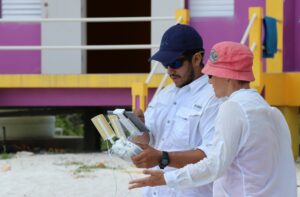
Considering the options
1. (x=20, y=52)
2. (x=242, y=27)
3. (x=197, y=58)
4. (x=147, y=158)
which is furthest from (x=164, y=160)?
(x=20, y=52)

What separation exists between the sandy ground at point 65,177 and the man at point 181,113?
3.42 meters

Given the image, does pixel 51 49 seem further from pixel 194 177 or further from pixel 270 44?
→ pixel 194 177

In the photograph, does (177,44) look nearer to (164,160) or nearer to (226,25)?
(164,160)

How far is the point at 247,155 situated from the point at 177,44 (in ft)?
2.57

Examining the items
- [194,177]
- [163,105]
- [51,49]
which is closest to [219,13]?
[51,49]

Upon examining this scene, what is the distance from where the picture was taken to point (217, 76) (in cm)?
317

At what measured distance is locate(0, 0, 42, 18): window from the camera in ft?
35.1

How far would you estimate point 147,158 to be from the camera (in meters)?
3.36

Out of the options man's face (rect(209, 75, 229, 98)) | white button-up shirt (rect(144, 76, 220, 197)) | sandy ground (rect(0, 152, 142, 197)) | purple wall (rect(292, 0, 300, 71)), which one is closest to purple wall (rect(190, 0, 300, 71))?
purple wall (rect(292, 0, 300, 71))

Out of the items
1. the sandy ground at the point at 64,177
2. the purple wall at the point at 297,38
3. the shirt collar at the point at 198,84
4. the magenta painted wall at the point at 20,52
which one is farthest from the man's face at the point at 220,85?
the magenta painted wall at the point at 20,52

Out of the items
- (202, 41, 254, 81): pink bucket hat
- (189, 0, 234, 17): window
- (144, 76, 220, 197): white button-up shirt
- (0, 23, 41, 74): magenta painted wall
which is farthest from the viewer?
(0, 23, 41, 74): magenta painted wall

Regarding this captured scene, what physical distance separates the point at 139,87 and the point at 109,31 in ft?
15.9

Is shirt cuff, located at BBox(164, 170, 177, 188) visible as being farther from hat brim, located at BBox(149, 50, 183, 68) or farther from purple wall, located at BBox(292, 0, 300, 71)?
purple wall, located at BBox(292, 0, 300, 71)

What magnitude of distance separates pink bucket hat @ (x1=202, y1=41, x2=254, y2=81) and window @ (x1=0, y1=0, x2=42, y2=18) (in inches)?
306
